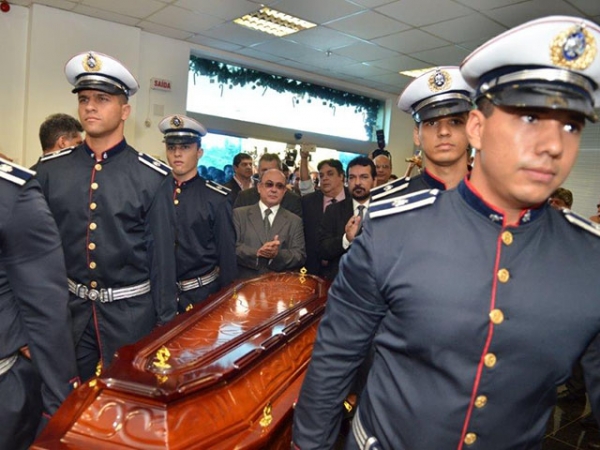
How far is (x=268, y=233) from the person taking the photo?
11.1 feet

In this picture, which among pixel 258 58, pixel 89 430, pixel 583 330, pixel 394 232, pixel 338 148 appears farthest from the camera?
pixel 338 148

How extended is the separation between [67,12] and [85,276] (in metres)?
4.82

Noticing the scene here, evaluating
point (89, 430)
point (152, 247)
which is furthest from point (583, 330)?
point (152, 247)

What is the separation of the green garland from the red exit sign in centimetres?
74

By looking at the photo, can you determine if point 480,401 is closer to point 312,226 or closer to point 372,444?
point 372,444

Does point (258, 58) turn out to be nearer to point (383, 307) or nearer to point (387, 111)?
point (387, 111)

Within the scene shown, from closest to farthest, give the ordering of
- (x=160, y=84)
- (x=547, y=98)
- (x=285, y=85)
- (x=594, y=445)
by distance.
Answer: (x=547, y=98)
(x=594, y=445)
(x=160, y=84)
(x=285, y=85)

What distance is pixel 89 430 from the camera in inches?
47.9

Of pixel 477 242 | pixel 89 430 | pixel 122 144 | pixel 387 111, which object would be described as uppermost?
pixel 387 111

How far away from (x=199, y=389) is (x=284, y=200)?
2.72 metres

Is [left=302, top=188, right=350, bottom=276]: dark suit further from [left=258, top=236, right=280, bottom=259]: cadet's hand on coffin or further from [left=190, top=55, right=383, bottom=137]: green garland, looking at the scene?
[left=190, top=55, right=383, bottom=137]: green garland

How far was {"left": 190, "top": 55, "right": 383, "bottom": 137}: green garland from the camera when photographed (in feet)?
24.0

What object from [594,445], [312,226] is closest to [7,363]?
[312,226]

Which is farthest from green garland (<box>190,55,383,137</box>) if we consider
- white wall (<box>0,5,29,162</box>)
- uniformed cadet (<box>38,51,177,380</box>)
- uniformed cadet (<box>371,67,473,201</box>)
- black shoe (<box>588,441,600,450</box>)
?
black shoe (<box>588,441,600,450</box>)
